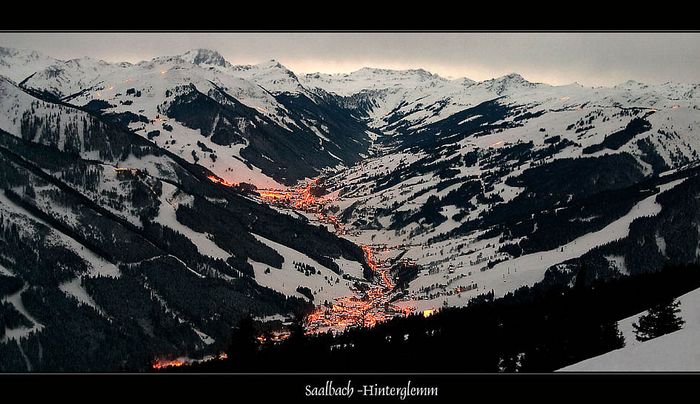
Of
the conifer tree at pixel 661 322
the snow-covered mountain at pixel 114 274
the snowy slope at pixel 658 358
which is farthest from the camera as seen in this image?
the snow-covered mountain at pixel 114 274

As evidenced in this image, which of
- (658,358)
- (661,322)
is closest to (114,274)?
(661,322)

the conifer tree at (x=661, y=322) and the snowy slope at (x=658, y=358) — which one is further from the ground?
the conifer tree at (x=661, y=322)

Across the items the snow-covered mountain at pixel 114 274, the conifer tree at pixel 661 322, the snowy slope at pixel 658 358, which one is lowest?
the snowy slope at pixel 658 358

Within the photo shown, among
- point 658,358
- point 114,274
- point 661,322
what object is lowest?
point 658,358

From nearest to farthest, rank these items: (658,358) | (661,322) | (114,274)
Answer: (658,358) → (661,322) → (114,274)

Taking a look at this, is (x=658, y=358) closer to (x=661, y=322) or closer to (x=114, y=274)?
(x=661, y=322)

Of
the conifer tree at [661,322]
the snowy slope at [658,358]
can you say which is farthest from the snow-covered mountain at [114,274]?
the snowy slope at [658,358]

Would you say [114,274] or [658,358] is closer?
[658,358]

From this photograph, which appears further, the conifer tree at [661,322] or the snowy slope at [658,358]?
the conifer tree at [661,322]

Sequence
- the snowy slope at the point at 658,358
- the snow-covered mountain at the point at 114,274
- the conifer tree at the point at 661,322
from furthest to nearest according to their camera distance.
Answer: the snow-covered mountain at the point at 114,274 < the conifer tree at the point at 661,322 < the snowy slope at the point at 658,358

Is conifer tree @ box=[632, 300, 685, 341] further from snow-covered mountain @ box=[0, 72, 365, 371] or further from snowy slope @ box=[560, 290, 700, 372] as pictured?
snow-covered mountain @ box=[0, 72, 365, 371]

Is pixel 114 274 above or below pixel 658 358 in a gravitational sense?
above

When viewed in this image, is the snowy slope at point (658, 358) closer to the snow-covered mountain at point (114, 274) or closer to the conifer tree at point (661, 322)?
the conifer tree at point (661, 322)
